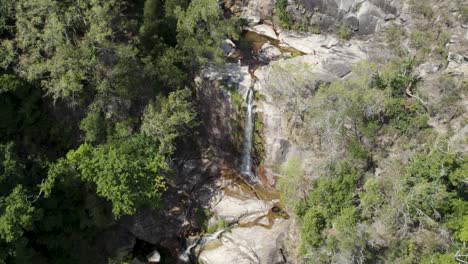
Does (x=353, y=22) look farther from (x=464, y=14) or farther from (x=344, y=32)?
(x=464, y=14)

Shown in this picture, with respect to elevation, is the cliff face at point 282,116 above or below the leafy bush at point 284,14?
below

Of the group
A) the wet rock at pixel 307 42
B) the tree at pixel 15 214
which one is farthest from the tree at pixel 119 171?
the wet rock at pixel 307 42

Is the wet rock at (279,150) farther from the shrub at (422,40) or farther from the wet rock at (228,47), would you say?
the shrub at (422,40)

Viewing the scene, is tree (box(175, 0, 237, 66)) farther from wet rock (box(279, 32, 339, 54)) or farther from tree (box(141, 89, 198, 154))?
wet rock (box(279, 32, 339, 54))

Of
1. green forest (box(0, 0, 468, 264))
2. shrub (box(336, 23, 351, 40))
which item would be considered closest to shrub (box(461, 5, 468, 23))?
green forest (box(0, 0, 468, 264))

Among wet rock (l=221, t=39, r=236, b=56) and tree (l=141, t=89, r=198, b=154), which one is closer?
tree (l=141, t=89, r=198, b=154)

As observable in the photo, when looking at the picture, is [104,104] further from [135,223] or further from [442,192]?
[442,192]

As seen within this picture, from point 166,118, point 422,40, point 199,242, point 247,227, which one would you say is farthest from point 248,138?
point 422,40
